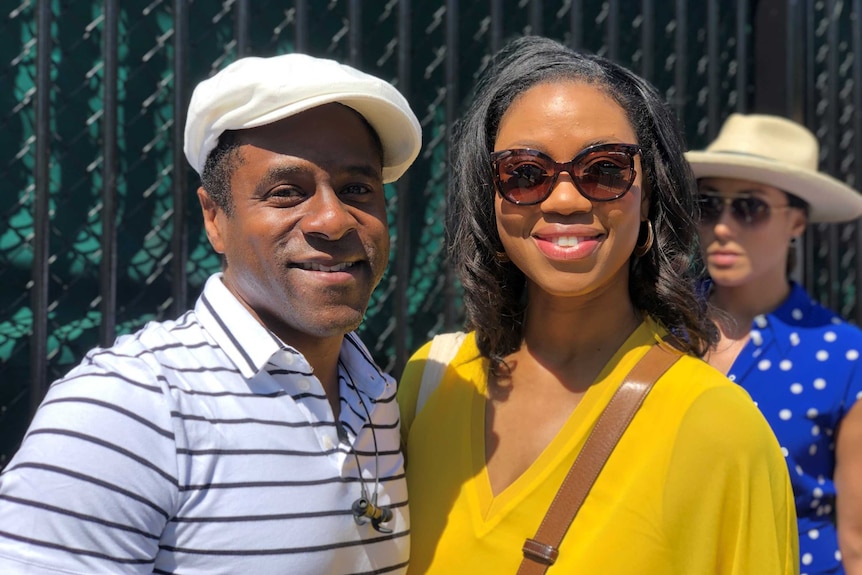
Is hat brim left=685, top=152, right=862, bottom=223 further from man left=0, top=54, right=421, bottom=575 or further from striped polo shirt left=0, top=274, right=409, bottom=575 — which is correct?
striped polo shirt left=0, top=274, right=409, bottom=575

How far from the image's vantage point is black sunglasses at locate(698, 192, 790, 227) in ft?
9.66

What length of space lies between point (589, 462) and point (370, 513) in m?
0.42

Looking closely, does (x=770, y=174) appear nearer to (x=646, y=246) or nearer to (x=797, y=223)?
(x=797, y=223)

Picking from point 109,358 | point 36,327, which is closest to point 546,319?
point 109,358

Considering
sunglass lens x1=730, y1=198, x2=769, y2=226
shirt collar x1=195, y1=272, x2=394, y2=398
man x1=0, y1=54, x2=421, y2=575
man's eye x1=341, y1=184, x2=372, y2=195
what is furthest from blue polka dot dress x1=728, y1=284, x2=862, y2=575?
shirt collar x1=195, y1=272, x2=394, y2=398

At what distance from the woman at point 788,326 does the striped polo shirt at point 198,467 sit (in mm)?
1027

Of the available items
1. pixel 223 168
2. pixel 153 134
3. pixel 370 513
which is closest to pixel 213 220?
pixel 223 168

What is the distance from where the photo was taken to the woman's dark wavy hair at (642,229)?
6.57 ft

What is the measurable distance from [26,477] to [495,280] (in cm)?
113

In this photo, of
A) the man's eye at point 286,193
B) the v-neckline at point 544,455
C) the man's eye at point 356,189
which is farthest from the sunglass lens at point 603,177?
the man's eye at point 286,193

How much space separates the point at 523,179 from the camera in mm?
1929

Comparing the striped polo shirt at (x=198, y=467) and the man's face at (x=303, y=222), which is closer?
the striped polo shirt at (x=198, y=467)

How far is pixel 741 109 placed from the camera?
445 centimetres

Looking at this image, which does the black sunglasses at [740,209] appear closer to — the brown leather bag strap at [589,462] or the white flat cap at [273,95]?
the brown leather bag strap at [589,462]
